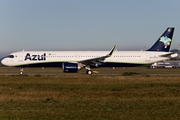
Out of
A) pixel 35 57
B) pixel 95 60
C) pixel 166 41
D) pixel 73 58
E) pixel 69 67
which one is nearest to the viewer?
pixel 69 67

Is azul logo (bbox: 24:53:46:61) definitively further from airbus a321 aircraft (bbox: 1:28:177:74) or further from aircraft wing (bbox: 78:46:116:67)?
aircraft wing (bbox: 78:46:116:67)

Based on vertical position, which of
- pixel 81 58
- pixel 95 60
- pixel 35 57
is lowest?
pixel 95 60

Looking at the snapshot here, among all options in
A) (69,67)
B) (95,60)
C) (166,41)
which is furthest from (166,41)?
(69,67)

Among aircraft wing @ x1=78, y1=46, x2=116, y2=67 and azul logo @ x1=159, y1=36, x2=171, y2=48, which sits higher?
azul logo @ x1=159, y1=36, x2=171, y2=48

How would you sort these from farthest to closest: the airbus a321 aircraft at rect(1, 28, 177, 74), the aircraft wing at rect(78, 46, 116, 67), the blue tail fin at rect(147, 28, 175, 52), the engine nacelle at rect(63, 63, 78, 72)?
the blue tail fin at rect(147, 28, 175, 52), the airbus a321 aircraft at rect(1, 28, 177, 74), the aircraft wing at rect(78, 46, 116, 67), the engine nacelle at rect(63, 63, 78, 72)

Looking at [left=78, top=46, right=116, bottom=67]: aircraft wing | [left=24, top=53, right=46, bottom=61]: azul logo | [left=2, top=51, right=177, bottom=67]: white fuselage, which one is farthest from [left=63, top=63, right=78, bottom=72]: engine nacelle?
[left=24, top=53, right=46, bottom=61]: azul logo

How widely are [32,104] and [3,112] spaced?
2.01 metres

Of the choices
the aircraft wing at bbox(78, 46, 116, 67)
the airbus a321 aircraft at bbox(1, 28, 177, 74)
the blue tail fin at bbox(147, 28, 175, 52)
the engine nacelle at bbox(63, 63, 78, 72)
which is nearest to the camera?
the engine nacelle at bbox(63, 63, 78, 72)

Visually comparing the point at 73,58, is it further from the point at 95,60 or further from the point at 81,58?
the point at 95,60

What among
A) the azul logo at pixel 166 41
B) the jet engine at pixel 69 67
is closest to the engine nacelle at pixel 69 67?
the jet engine at pixel 69 67

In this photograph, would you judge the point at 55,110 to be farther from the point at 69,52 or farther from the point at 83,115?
the point at 69,52

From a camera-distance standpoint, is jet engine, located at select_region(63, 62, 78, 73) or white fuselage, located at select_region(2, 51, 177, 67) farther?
white fuselage, located at select_region(2, 51, 177, 67)

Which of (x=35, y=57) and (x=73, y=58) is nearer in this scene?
(x=35, y=57)

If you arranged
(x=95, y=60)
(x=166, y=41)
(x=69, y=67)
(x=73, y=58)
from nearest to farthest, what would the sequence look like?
1. (x=69, y=67)
2. (x=95, y=60)
3. (x=73, y=58)
4. (x=166, y=41)
